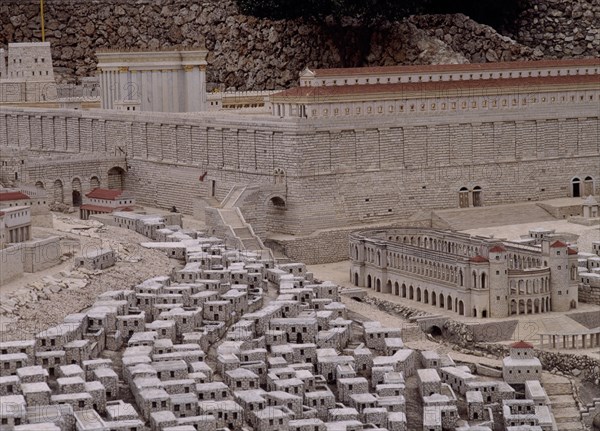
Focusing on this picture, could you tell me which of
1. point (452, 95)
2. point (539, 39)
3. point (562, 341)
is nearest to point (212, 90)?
point (539, 39)

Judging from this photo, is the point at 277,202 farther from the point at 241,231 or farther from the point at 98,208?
the point at 98,208

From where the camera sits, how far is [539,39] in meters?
120

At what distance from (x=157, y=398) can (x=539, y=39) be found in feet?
177

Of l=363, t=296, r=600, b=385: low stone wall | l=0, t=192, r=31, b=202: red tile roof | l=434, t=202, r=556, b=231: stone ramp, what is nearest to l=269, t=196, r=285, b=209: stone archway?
l=434, t=202, r=556, b=231: stone ramp

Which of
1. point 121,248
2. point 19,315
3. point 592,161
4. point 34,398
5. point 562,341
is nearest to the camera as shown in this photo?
point 34,398

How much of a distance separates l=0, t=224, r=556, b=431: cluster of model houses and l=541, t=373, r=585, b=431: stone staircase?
2.27 ft

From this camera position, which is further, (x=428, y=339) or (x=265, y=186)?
(x=265, y=186)

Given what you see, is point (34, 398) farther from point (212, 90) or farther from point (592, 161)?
point (212, 90)

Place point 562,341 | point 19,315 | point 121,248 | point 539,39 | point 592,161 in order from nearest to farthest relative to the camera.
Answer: point 19,315 → point 562,341 → point 121,248 → point 592,161 → point 539,39

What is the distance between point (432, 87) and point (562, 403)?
24.0 m

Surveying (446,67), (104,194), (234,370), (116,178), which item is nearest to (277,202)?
(104,194)

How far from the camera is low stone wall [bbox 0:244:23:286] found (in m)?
79.8

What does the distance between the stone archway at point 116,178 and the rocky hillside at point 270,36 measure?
1726 cm

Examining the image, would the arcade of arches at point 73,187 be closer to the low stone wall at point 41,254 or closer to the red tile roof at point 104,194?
the red tile roof at point 104,194
